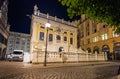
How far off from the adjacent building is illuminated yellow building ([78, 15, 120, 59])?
43847 millimetres

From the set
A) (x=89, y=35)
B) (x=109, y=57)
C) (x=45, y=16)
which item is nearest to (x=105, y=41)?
(x=109, y=57)

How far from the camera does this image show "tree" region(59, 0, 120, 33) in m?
5.02

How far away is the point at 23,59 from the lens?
26.2 m

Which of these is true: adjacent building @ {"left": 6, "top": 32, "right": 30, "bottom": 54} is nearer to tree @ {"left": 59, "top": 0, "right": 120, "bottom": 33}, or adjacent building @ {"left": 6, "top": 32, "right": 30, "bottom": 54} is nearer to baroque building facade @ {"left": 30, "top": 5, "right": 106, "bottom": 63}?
baroque building facade @ {"left": 30, "top": 5, "right": 106, "bottom": 63}

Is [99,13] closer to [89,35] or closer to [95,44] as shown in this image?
[95,44]

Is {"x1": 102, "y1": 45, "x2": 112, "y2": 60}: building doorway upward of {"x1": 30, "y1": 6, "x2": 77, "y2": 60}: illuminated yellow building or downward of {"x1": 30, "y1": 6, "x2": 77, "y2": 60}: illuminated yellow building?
downward

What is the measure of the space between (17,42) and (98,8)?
267 feet

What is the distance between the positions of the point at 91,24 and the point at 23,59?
29.7 m

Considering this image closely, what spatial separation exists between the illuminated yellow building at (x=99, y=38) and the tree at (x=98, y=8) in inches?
1214

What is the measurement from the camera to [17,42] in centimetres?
8088

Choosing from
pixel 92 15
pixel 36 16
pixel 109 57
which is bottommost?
pixel 109 57

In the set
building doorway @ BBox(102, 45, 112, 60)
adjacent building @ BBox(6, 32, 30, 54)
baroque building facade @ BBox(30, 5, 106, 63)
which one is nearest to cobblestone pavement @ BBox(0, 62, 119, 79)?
baroque building facade @ BBox(30, 5, 106, 63)

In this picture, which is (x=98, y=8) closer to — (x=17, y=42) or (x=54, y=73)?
(x=54, y=73)

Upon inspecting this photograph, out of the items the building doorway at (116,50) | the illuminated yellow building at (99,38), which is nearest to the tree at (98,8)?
the illuminated yellow building at (99,38)
